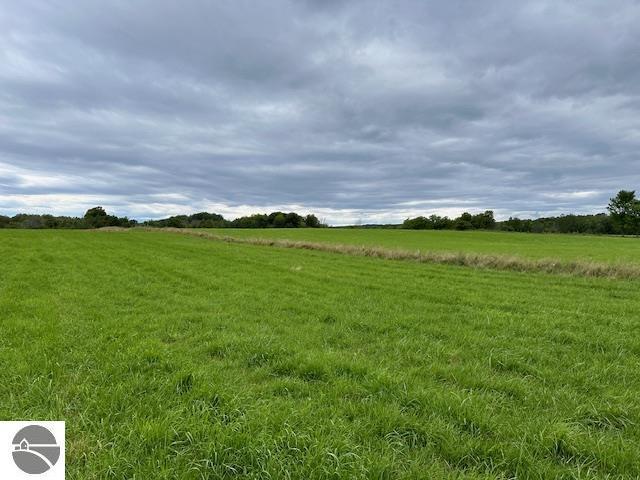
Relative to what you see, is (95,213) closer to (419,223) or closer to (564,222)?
(419,223)

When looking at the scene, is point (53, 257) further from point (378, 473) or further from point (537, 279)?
point (537, 279)

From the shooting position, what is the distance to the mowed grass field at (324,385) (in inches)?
136

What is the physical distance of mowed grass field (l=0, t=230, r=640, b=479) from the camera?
3.45 meters

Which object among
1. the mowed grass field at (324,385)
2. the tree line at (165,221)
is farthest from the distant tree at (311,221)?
the mowed grass field at (324,385)

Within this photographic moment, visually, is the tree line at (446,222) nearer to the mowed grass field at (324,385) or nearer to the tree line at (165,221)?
the tree line at (165,221)

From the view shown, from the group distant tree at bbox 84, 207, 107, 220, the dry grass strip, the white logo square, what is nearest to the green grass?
the dry grass strip

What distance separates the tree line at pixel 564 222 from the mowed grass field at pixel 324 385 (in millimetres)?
114357

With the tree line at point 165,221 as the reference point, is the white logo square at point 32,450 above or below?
below

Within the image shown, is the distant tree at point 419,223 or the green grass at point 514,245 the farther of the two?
the distant tree at point 419,223

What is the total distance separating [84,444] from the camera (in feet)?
11.5

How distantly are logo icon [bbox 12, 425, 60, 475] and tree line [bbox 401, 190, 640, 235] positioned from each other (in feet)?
395

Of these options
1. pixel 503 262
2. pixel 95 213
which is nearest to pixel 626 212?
pixel 503 262

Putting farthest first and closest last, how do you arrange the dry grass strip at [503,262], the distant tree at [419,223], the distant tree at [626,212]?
the distant tree at [419,223]
the distant tree at [626,212]
the dry grass strip at [503,262]

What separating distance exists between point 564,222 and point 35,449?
153 meters
